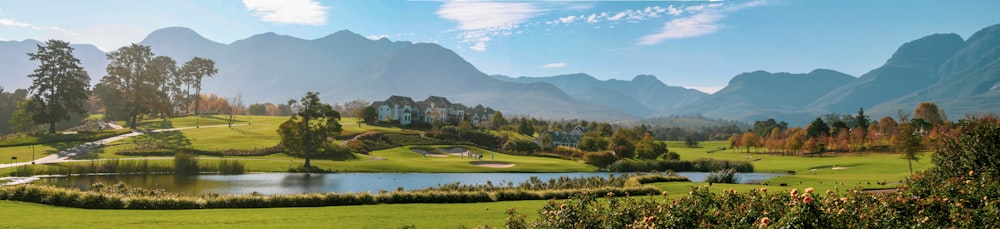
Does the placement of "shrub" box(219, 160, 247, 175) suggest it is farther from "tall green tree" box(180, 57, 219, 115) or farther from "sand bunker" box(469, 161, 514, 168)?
"tall green tree" box(180, 57, 219, 115)

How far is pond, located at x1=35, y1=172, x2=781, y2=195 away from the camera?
37.9 metres

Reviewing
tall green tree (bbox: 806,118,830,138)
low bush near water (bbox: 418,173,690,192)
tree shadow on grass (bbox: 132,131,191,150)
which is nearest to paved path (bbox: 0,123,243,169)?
tree shadow on grass (bbox: 132,131,191,150)

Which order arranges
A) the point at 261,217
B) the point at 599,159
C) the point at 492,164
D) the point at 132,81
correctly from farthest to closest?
the point at 132,81 < the point at 599,159 < the point at 492,164 < the point at 261,217

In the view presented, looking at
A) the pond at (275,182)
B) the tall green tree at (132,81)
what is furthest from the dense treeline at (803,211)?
the tall green tree at (132,81)

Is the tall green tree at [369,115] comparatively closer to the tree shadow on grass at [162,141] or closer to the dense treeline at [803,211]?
the tree shadow on grass at [162,141]

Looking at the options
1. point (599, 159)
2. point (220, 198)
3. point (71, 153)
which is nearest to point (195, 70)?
point (71, 153)

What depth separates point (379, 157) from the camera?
67688 millimetres

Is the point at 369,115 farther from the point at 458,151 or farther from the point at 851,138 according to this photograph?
the point at 851,138

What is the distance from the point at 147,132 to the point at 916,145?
7769 centimetres

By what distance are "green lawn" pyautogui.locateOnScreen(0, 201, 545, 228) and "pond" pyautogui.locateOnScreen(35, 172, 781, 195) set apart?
13.6m

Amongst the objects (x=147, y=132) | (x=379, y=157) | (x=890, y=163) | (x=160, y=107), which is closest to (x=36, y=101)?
(x=147, y=132)

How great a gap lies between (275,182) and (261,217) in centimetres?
2601

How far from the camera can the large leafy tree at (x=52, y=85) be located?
63375 millimetres

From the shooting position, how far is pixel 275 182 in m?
43.4
